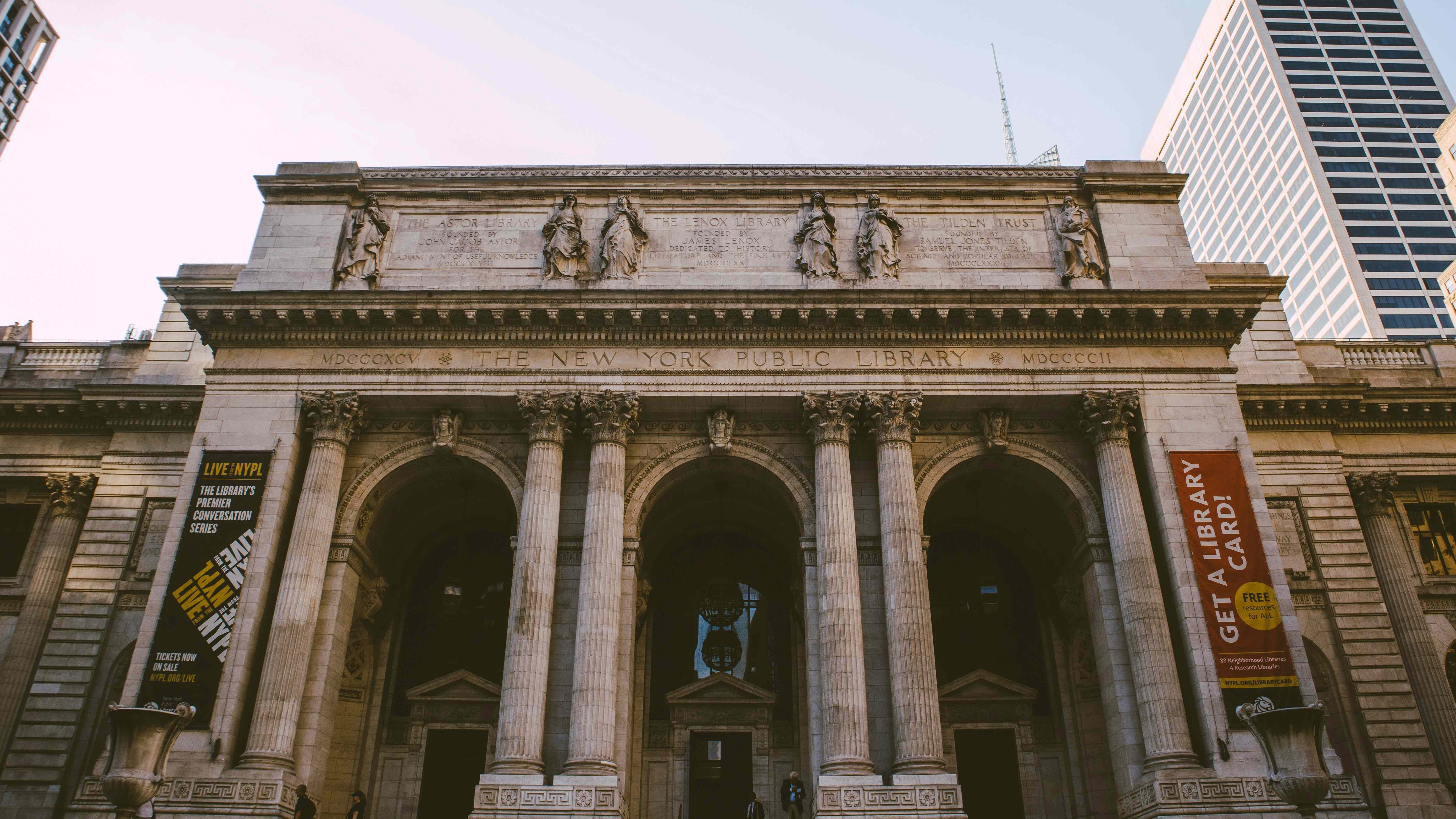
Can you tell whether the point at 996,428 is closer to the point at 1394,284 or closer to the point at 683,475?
the point at 683,475

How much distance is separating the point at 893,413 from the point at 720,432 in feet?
15.7

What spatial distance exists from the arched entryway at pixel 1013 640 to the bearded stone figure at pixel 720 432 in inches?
237

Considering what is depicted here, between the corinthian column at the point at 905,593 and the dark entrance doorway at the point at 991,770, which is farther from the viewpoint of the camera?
the dark entrance doorway at the point at 991,770

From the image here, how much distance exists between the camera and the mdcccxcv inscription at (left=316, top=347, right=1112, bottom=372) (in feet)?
87.7

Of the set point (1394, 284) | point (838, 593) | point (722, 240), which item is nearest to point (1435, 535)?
point (838, 593)

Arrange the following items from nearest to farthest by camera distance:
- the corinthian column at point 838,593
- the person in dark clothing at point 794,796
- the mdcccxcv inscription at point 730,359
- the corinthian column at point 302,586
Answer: the corinthian column at point 302,586 → the corinthian column at point 838,593 → the person in dark clothing at point 794,796 → the mdcccxcv inscription at point 730,359

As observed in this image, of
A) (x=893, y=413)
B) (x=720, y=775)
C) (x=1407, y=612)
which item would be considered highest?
(x=893, y=413)

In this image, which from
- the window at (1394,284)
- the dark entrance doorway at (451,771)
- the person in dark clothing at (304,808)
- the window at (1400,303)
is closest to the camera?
the person in dark clothing at (304,808)

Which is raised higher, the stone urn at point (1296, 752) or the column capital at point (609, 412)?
the column capital at point (609, 412)

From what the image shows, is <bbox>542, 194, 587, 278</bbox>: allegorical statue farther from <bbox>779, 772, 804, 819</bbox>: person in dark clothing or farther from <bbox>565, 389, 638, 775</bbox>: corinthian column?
<bbox>779, 772, 804, 819</bbox>: person in dark clothing

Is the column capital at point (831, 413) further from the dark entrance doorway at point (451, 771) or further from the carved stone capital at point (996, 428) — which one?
the dark entrance doorway at point (451, 771)

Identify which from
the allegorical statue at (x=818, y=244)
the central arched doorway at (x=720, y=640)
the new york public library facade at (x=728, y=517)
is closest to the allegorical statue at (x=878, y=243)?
the new york public library facade at (x=728, y=517)

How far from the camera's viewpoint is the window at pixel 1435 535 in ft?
101

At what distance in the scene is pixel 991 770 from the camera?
27750mm
